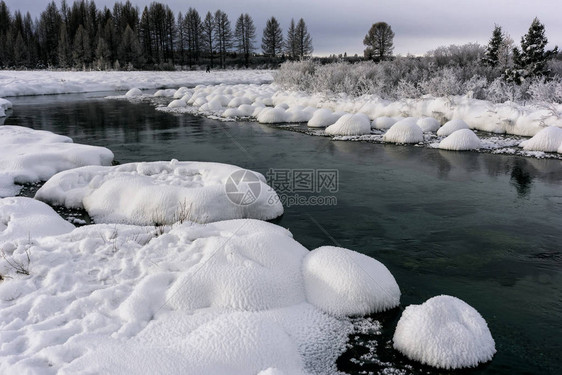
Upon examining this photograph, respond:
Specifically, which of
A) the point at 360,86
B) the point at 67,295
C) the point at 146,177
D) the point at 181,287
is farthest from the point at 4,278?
the point at 360,86

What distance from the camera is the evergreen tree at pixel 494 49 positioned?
25.0m

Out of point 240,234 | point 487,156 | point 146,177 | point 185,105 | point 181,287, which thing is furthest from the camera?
point 185,105

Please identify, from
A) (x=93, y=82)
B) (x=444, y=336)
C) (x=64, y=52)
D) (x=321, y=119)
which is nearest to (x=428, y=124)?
(x=321, y=119)

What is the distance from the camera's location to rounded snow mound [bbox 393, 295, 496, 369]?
12.6ft

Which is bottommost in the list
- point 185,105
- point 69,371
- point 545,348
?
point 545,348

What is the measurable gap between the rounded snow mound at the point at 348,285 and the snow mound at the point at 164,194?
2582mm

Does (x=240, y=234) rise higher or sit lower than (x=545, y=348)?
higher

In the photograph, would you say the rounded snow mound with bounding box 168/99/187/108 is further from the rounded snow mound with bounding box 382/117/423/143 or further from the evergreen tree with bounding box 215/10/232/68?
the evergreen tree with bounding box 215/10/232/68

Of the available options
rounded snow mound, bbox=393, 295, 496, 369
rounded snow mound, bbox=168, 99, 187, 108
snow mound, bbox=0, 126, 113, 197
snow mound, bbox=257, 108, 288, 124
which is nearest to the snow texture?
rounded snow mound, bbox=393, 295, 496, 369

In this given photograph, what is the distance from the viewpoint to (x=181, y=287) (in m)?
4.46

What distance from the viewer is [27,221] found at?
613 cm

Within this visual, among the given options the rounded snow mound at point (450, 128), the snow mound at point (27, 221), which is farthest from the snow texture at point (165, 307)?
the rounded snow mound at point (450, 128)

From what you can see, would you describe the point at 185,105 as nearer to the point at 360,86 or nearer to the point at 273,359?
the point at 360,86

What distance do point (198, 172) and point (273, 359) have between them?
5729mm
